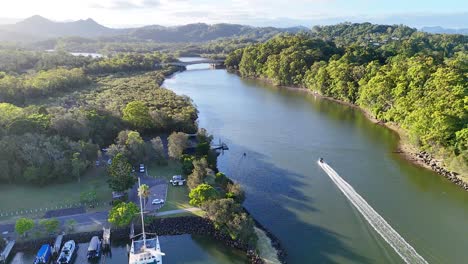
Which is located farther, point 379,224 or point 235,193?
point 235,193

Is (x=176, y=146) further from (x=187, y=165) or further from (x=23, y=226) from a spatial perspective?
(x=23, y=226)

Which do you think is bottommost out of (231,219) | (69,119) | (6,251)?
(6,251)

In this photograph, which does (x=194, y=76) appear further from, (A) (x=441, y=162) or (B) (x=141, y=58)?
(A) (x=441, y=162)

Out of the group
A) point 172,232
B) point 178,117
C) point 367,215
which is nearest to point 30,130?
point 178,117

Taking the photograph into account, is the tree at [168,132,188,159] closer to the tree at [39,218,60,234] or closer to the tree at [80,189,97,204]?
the tree at [80,189,97,204]

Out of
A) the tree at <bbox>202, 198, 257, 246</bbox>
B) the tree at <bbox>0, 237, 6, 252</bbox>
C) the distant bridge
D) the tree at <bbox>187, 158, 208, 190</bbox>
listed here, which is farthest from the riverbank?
the distant bridge

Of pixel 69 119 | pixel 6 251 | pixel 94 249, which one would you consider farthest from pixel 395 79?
pixel 6 251
